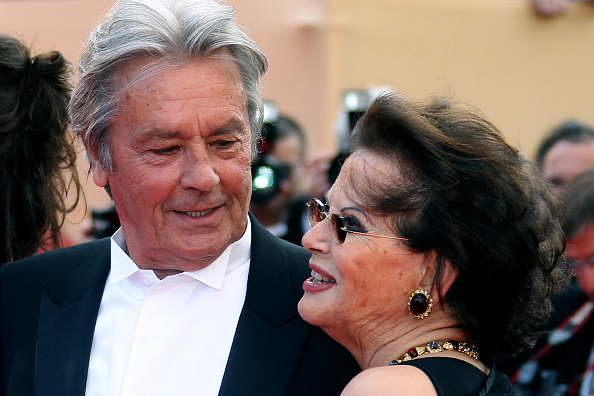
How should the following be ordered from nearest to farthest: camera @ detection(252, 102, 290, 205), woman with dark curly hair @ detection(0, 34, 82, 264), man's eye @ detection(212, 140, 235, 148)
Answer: man's eye @ detection(212, 140, 235, 148) < woman with dark curly hair @ detection(0, 34, 82, 264) < camera @ detection(252, 102, 290, 205)

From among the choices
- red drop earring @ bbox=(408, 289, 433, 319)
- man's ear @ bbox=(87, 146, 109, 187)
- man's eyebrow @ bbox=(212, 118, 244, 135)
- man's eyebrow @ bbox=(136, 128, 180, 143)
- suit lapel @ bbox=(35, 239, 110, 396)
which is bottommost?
suit lapel @ bbox=(35, 239, 110, 396)

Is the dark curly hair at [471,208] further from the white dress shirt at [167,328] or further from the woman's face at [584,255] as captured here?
the woman's face at [584,255]

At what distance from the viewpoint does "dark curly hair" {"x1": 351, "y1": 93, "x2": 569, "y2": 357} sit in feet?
6.30

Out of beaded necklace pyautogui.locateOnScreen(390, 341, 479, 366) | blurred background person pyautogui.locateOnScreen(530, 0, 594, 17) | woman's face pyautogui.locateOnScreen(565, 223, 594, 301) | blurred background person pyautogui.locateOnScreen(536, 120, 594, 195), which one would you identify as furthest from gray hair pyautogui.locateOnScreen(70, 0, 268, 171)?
blurred background person pyautogui.locateOnScreen(530, 0, 594, 17)

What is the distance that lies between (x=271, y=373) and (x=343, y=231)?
0.43 metres

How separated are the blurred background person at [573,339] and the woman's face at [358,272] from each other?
1846 millimetres

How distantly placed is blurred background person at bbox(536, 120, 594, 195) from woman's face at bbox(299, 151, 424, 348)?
2765 mm

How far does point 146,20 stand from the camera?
226cm

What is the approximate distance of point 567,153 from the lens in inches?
184

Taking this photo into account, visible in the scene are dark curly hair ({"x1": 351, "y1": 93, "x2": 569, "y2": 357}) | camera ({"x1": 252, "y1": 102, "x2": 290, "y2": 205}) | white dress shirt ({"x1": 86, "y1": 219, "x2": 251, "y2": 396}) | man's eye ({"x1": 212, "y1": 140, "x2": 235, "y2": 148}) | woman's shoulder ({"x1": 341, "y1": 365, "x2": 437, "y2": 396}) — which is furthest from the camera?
camera ({"x1": 252, "y1": 102, "x2": 290, "y2": 205})

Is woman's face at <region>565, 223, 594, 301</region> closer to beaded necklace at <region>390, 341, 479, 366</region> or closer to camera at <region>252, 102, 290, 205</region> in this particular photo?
beaded necklace at <region>390, 341, 479, 366</region>

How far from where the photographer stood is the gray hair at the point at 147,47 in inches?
87.9

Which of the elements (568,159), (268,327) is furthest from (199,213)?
(568,159)

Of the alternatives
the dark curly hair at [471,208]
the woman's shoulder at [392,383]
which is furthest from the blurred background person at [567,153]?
the woman's shoulder at [392,383]
